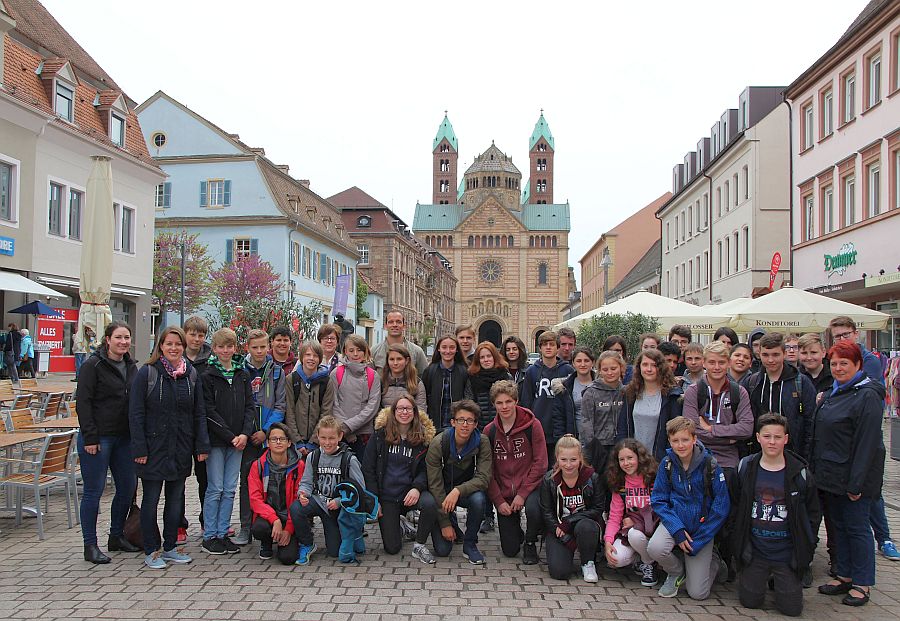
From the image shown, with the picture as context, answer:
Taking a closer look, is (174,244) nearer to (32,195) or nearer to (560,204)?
(32,195)

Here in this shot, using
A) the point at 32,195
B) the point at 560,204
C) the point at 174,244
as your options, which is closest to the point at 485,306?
the point at 560,204

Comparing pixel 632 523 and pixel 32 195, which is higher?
pixel 32 195

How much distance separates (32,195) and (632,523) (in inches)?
797

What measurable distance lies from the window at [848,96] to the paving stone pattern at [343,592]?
18213 mm

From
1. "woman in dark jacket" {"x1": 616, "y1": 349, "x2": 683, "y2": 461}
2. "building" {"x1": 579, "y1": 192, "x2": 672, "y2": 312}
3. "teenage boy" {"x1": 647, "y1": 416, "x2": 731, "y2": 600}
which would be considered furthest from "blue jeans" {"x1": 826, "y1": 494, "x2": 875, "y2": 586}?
"building" {"x1": 579, "y1": 192, "x2": 672, "y2": 312}

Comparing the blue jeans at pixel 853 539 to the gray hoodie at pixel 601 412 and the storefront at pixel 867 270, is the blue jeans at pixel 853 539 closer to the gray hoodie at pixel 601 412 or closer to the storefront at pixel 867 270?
the gray hoodie at pixel 601 412

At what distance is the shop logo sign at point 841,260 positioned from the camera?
2039 cm

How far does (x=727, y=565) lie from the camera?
5965mm

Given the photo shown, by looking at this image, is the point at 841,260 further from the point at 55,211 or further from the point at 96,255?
the point at 55,211

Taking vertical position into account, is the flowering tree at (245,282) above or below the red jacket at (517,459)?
above

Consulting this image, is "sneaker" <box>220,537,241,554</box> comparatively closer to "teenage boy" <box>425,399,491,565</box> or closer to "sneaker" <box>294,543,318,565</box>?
"sneaker" <box>294,543,318,565</box>

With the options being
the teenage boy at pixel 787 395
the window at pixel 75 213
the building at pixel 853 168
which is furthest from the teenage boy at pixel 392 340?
the window at pixel 75 213

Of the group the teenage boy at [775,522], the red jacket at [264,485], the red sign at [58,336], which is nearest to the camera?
the teenage boy at [775,522]

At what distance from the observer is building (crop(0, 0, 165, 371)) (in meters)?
20.0
